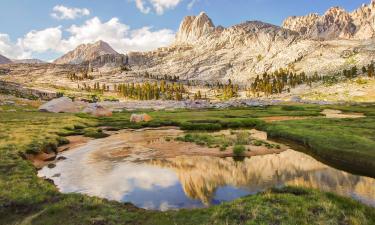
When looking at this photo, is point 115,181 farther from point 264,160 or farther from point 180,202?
point 264,160

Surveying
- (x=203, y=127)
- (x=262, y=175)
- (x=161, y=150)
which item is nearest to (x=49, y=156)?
(x=161, y=150)

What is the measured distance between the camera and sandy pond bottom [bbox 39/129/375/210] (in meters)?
26.9

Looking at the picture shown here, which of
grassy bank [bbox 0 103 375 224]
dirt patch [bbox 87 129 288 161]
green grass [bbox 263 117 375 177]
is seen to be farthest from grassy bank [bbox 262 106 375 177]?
grassy bank [bbox 0 103 375 224]

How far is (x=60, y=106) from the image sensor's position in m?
128

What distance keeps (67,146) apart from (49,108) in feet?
250

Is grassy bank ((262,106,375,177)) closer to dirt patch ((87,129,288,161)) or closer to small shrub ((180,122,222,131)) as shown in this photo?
dirt patch ((87,129,288,161))

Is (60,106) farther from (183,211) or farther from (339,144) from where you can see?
(183,211)

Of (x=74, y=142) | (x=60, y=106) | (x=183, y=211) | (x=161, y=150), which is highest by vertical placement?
(x=183, y=211)

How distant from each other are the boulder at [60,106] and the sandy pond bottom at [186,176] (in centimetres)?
8222

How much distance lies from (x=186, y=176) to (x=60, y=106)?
106991 mm

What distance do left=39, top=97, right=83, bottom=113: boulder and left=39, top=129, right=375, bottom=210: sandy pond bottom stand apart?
8222 centimetres

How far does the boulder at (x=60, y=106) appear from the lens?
4814 inches

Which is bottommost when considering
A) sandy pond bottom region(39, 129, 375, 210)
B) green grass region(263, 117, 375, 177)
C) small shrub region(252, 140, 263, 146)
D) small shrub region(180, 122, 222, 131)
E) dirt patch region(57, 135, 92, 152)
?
dirt patch region(57, 135, 92, 152)

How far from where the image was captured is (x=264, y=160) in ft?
131
